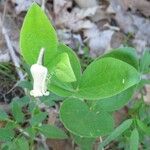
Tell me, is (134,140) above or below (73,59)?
below

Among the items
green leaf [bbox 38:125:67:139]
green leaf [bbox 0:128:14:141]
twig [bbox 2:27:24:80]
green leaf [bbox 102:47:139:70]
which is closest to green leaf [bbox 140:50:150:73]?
green leaf [bbox 102:47:139:70]

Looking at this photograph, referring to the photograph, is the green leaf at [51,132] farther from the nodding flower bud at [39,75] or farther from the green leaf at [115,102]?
the nodding flower bud at [39,75]

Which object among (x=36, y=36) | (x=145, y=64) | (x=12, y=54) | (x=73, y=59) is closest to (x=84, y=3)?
(x=12, y=54)

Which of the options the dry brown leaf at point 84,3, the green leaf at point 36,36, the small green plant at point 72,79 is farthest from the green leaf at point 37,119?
the dry brown leaf at point 84,3

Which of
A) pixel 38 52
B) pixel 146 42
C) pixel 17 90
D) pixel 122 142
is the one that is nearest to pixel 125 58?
pixel 38 52

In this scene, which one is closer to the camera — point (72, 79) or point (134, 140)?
point (72, 79)

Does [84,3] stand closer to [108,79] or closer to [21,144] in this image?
[21,144]
